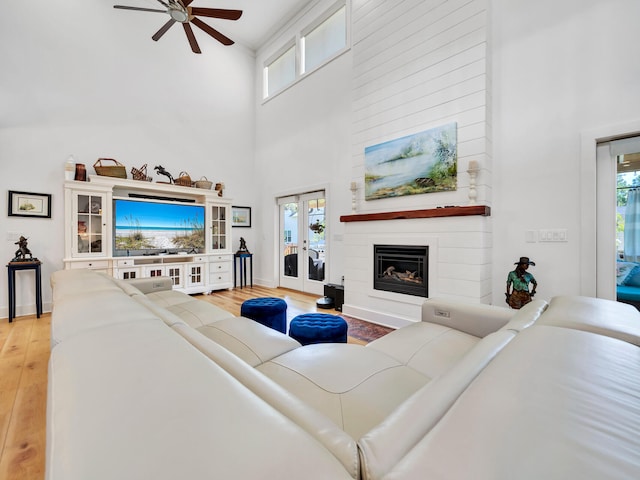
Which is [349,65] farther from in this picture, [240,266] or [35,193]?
[35,193]

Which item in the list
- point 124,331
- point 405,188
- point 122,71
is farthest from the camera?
point 122,71

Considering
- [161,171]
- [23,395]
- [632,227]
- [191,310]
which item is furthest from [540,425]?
[161,171]

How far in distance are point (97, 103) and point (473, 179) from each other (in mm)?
5470

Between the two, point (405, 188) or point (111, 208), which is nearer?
point (405, 188)

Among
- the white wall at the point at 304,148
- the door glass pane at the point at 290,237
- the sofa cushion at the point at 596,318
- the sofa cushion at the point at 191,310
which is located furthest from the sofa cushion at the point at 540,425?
the door glass pane at the point at 290,237

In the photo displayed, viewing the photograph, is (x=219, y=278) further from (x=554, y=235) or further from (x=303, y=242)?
(x=554, y=235)

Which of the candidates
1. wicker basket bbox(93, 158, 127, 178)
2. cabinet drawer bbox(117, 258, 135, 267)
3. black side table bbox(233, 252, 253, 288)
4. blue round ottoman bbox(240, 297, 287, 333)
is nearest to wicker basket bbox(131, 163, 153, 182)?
wicker basket bbox(93, 158, 127, 178)

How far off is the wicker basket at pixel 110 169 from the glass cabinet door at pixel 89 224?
37 cm

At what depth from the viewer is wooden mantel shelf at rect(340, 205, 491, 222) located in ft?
8.70

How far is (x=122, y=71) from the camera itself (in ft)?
14.9

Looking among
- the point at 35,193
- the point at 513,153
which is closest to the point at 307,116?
the point at 513,153

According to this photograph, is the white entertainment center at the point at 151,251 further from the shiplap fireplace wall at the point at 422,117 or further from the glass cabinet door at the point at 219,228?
the shiplap fireplace wall at the point at 422,117

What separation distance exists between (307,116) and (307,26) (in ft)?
5.40

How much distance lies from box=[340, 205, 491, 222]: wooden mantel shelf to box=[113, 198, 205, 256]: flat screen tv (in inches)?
122
